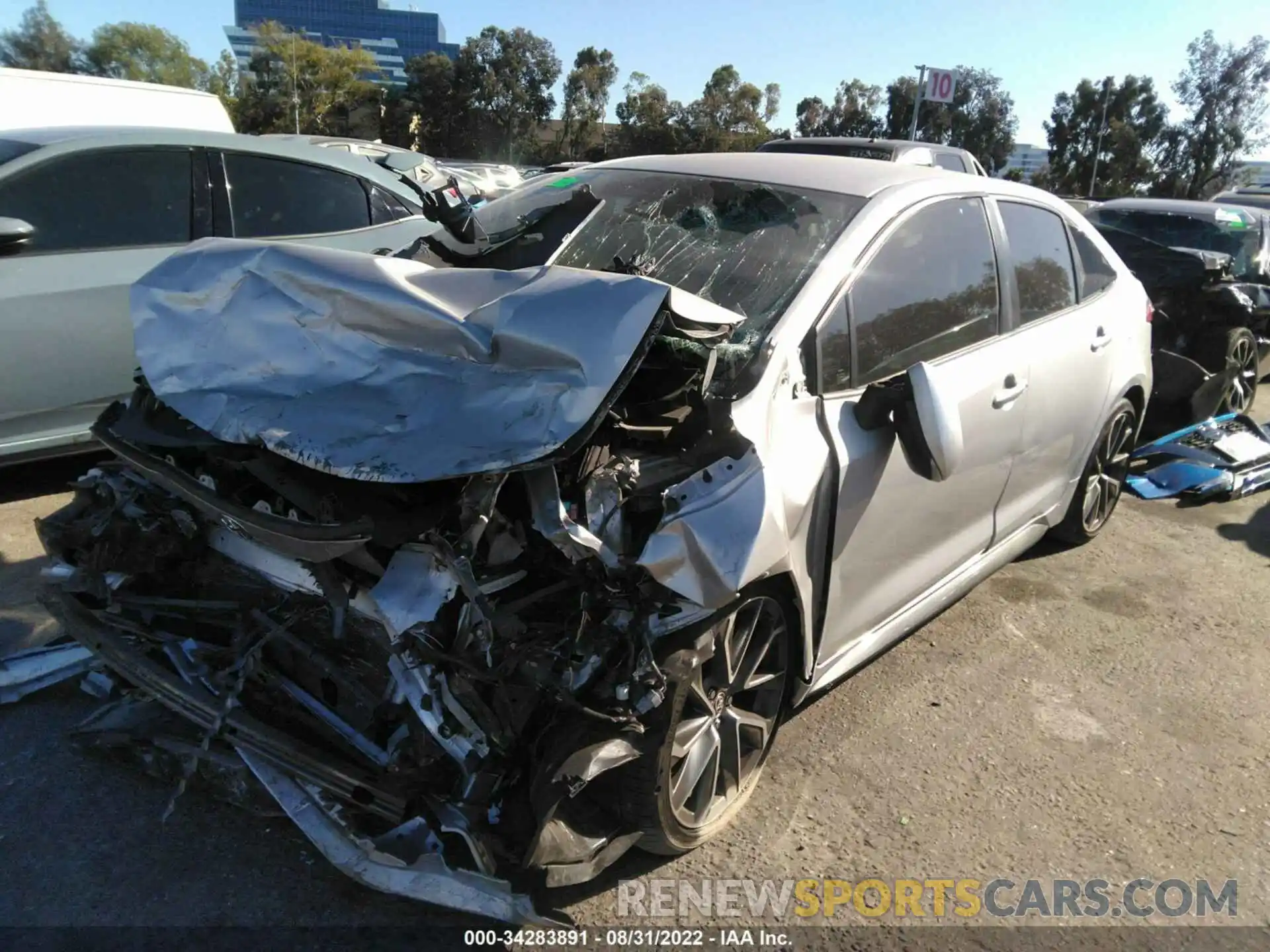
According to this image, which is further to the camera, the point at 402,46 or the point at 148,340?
the point at 402,46

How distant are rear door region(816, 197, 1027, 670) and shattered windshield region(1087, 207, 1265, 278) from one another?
6.04 metres

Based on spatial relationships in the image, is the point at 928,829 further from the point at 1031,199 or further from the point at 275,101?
the point at 275,101

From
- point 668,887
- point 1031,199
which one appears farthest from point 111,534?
point 1031,199

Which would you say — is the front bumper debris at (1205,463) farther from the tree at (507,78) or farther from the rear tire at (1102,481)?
the tree at (507,78)

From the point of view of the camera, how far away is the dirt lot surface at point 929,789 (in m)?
2.50

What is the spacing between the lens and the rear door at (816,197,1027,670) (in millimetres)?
2891

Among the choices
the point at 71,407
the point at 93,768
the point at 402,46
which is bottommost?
the point at 93,768

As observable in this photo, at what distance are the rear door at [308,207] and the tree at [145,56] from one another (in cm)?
4648

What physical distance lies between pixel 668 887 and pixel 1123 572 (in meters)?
3.39

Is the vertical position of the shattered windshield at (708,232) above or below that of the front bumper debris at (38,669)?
above

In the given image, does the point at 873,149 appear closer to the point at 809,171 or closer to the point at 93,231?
the point at 809,171

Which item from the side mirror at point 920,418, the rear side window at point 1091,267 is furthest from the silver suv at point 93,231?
the rear side window at point 1091,267

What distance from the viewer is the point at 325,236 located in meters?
5.46

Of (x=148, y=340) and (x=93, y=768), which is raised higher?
(x=148, y=340)
